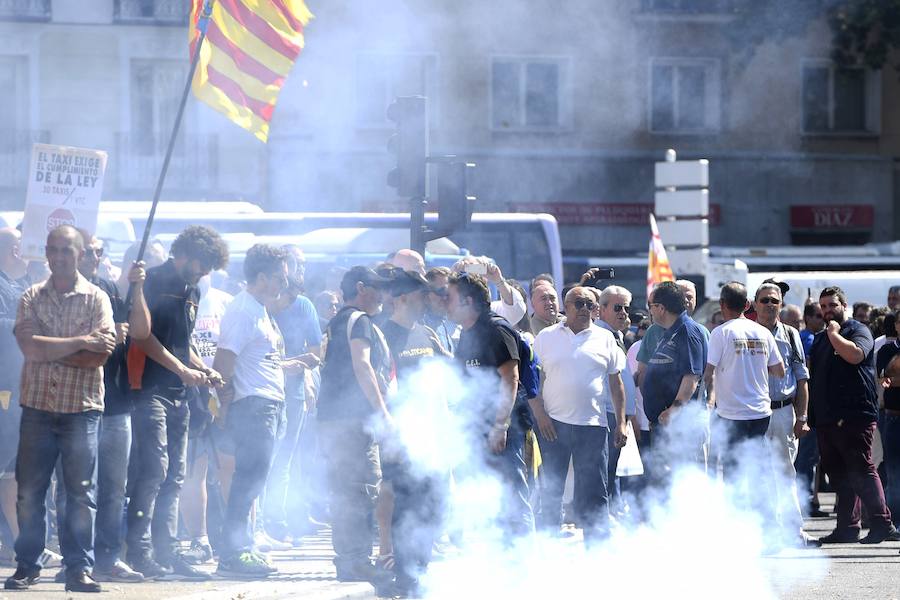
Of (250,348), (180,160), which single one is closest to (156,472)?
(250,348)

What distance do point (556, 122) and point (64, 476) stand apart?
703 inches

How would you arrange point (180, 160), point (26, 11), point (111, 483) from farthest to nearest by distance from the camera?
point (180, 160), point (26, 11), point (111, 483)

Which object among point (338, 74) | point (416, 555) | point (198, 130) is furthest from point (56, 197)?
point (198, 130)

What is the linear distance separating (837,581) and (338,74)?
10.5 m

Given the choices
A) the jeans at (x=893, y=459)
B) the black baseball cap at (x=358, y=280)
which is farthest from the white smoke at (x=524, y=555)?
the jeans at (x=893, y=459)

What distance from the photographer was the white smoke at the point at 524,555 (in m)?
6.53

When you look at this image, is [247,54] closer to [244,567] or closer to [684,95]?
[244,567]

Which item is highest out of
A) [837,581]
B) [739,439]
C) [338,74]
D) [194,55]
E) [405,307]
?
[338,74]

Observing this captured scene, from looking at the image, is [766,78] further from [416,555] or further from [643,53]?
[416,555]

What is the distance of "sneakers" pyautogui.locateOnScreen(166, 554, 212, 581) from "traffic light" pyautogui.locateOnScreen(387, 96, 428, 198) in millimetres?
3626

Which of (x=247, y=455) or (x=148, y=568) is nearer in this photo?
(x=148, y=568)

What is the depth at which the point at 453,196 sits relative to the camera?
9812 millimetres

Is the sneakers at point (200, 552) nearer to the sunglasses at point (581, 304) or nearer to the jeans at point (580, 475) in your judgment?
the jeans at point (580, 475)

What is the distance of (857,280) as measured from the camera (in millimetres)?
18641
